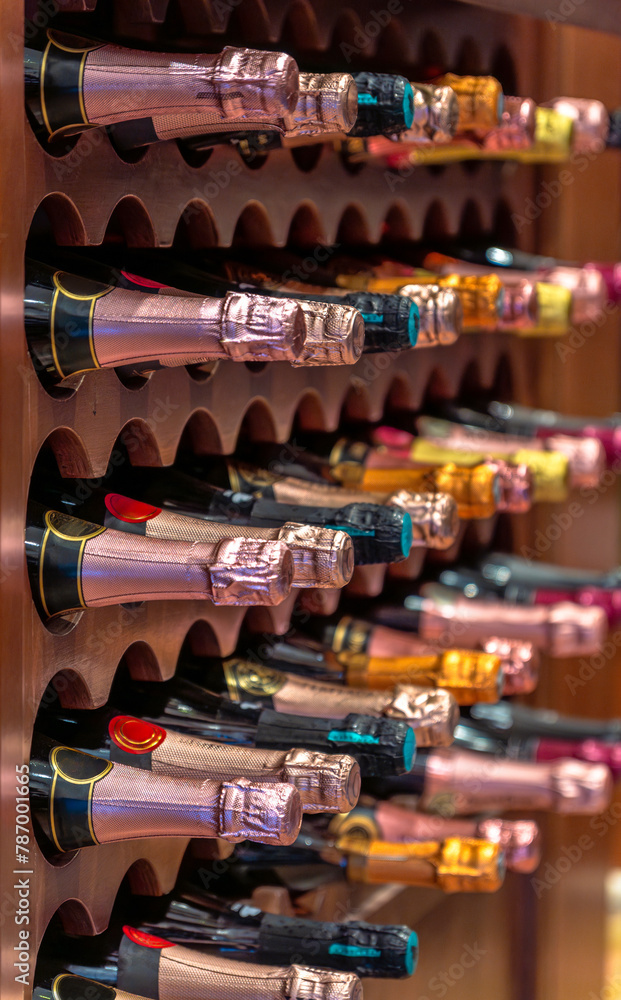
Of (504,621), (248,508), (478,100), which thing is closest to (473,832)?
(504,621)

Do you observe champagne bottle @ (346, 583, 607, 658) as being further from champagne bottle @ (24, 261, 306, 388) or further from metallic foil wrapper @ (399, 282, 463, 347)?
champagne bottle @ (24, 261, 306, 388)

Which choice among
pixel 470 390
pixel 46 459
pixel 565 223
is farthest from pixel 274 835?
pixel 565 223

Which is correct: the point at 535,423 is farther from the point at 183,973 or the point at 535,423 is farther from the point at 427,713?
the point at 183,973

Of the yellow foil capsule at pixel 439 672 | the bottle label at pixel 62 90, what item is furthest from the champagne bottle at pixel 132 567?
the yellow foil capsule at pixel 439 672

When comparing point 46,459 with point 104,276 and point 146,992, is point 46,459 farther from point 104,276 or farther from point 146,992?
point 146,992

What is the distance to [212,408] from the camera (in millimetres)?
521

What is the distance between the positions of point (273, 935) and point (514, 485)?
273mm

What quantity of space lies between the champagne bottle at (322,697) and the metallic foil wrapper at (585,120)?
1.18ft

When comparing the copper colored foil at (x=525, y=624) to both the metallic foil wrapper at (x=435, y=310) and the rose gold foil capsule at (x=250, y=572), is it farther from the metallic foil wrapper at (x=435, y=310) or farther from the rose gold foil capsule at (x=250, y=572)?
the rose gold foil capsule at (x=250, y=572)

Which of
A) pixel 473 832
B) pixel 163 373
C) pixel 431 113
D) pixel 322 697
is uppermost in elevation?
pixel 431 113

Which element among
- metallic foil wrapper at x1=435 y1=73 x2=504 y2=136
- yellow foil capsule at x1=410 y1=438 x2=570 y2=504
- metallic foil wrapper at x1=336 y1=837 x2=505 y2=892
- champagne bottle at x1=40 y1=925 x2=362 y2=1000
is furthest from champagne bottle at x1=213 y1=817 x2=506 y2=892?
metallic foil wrapper at x1=435 y1=73 x2=504 y2=136

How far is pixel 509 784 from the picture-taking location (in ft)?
2.42

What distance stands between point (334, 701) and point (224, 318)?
219mm

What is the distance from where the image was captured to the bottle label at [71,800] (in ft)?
1.35
